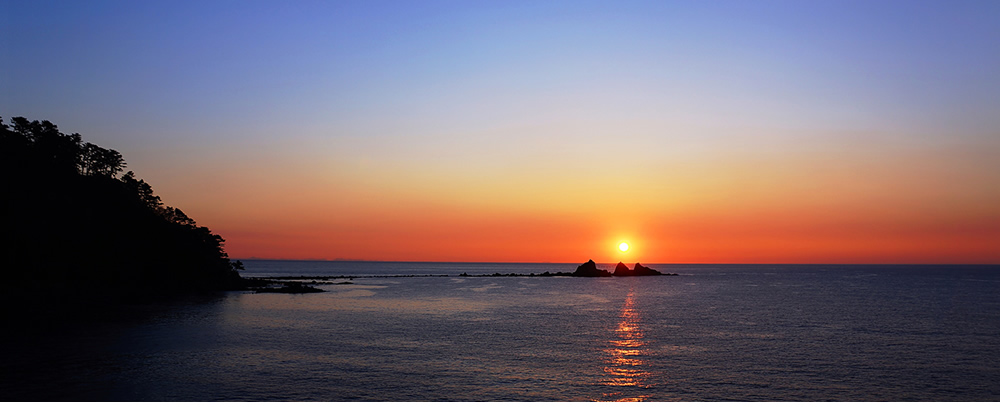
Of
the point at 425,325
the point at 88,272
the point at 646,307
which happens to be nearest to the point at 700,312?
the point at 646,307

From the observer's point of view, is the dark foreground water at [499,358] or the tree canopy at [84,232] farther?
the tree canopy at [84,232]

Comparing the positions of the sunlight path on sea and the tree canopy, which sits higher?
the tree canopy

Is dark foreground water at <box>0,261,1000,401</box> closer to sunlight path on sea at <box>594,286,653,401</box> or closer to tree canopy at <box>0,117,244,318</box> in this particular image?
sunlight path on sea at <box>594,286,653,401</box>

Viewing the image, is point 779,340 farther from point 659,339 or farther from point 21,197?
point 21,197

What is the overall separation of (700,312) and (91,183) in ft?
334

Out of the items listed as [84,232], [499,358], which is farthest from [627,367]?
[84,232]

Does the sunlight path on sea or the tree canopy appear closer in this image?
the sunlight path on sea

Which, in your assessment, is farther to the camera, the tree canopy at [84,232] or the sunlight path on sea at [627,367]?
the tree canopy at [84,232]

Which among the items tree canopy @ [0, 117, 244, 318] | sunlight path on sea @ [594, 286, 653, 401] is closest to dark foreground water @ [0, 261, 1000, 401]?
sunlight path on sea @ [594, 286, 653, 401]

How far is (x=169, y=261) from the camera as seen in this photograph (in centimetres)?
10288

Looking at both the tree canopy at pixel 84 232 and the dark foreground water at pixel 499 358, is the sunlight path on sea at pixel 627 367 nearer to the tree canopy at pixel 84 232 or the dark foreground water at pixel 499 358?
the dark foreground water at pixel 499 358

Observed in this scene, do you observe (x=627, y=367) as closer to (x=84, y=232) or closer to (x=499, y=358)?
(x=499, y=358)

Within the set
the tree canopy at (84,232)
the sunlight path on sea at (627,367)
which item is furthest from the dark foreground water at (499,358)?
the tree canopy at (84,232)

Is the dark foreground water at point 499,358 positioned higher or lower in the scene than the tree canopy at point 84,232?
lower
